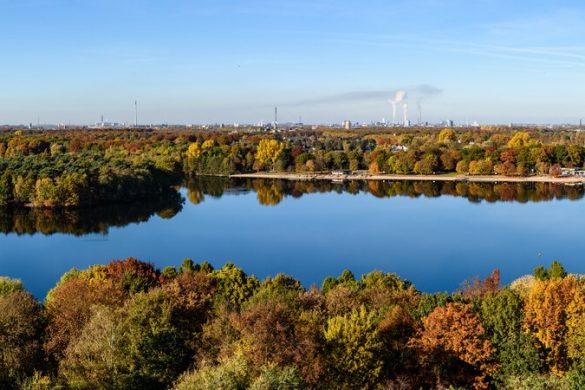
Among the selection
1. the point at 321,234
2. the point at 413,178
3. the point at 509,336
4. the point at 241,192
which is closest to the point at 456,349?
the point at 509,336

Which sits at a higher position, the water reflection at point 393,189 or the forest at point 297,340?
the forest at point 297,340

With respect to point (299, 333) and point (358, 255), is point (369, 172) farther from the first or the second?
point (299, 333)

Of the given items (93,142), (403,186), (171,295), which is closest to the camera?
(171,295)

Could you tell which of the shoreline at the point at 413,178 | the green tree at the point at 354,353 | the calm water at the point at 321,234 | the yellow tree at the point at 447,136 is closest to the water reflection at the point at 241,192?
the calm water at the point at 321,234

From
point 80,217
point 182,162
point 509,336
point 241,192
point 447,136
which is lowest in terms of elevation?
point 80,217

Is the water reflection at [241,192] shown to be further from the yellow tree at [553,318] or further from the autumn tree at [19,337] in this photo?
the yellow tree at [553,318]

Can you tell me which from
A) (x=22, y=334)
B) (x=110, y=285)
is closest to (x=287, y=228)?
(x=110, y=285)

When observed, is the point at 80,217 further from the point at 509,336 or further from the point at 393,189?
the point at 509,336
